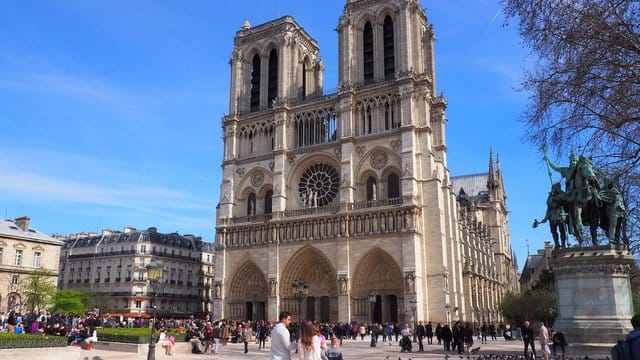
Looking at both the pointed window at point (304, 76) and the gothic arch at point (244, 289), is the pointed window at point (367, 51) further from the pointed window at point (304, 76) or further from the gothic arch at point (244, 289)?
the gothic arch at point (244, 289)

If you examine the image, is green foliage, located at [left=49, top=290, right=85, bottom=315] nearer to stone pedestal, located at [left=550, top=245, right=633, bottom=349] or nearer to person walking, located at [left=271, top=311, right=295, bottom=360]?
stone pedestal, located at [left=550, top=245, right=633, bottom=349]

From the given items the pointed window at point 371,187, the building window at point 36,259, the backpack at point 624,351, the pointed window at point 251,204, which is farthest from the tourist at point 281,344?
the building window at point 36,259

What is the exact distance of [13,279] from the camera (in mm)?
38688

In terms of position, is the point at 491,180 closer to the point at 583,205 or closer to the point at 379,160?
the point at 379,160

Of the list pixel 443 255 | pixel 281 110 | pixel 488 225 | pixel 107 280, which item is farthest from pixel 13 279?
pixel 488 225

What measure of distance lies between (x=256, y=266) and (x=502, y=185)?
4197 centimetres

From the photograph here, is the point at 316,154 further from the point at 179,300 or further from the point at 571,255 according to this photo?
the point at 571,255

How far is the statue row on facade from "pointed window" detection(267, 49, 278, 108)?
102 ft

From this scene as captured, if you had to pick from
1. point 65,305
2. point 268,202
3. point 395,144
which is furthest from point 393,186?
point 65,305

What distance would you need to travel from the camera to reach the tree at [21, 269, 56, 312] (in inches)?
1475

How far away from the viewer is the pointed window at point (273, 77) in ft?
147

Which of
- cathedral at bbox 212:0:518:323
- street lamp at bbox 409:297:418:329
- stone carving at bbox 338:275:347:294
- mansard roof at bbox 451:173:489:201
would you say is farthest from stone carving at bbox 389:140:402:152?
mansard roof at bbox 451:173:489:201

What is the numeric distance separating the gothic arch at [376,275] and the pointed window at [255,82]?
16958mm

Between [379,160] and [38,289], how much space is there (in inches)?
972
